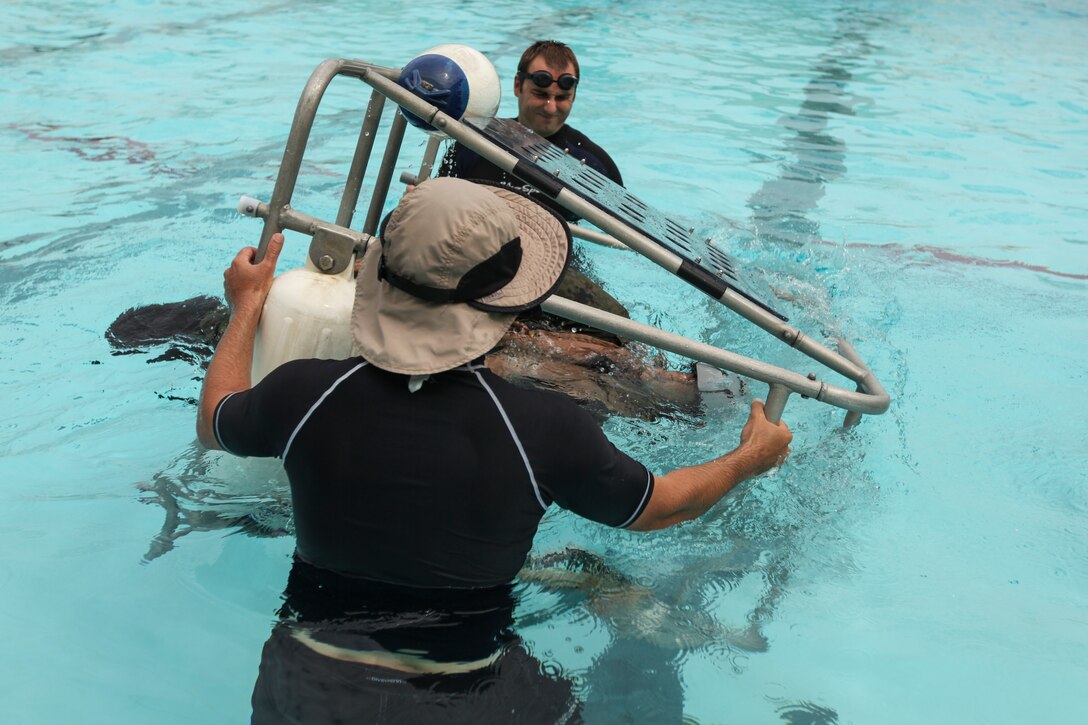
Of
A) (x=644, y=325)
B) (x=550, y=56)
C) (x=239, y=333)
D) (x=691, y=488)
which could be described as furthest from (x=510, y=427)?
(x=550, y=56)

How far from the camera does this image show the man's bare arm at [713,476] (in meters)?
2.15

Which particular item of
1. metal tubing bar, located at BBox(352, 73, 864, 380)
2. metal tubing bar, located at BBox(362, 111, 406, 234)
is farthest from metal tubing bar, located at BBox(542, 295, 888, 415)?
metal tubing bar, located at BBox(362, 111, 406, 234)

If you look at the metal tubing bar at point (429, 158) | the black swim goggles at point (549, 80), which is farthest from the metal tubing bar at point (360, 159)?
the black swim goggles at point (549, 80)

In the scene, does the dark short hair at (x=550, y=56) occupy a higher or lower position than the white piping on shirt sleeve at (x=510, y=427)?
higher

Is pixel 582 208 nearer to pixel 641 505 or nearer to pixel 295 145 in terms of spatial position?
pixel 295 145

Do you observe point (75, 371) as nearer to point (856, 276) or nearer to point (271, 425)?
point (271, 425)

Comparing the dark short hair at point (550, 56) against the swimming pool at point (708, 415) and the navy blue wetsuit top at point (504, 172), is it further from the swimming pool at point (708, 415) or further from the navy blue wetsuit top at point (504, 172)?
the swimming pool at point (708, 415)

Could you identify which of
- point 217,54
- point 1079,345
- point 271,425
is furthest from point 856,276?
point 217,54

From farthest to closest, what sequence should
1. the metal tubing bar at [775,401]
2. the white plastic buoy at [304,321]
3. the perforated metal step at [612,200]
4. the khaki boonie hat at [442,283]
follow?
the perforated metal step at [612,200], the metal tubing bar at [775,401], the white plastic buoy at [304,321], the khaki boonie hat at [442,283]

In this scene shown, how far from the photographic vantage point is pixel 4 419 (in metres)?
3.76

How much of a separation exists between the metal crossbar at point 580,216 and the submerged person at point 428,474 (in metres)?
0.45

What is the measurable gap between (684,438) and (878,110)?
7509 millimetres

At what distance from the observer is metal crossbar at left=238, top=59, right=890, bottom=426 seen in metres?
2.52

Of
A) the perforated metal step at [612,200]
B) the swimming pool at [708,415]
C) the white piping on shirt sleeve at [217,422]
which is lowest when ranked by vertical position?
the swimming pool at [708,415]
